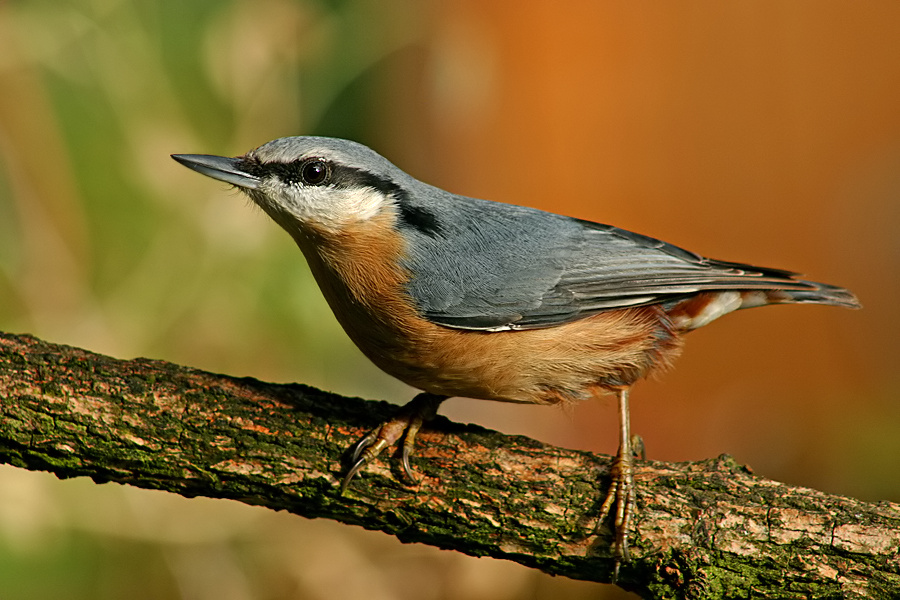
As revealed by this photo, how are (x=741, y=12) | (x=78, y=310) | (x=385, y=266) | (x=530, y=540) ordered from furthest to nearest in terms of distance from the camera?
(x=741, y=12)
(x=78, y=310)
(x=385, y=266)
(x=530, y=540)

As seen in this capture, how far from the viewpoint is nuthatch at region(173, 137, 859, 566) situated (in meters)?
2.71

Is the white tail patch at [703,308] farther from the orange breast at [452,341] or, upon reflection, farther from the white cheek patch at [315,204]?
the white cheek patch at [315,204]

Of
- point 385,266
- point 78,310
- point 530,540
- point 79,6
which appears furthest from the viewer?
point 79,6

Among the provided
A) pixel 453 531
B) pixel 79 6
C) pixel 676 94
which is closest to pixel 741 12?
pixel 676 94

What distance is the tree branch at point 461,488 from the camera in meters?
2.42

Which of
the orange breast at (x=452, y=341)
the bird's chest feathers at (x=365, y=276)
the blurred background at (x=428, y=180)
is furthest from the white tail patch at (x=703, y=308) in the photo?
the blurred background at (x=428, y=180)

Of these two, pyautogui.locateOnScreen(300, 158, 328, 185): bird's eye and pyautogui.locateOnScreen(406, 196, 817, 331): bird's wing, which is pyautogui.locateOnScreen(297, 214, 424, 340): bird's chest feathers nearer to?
pyautogui.locateOnScreen(406, 196, 817, 331): bird's wing

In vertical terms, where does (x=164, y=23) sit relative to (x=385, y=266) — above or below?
above

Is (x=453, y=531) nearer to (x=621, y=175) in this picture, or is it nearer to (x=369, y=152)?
(x=369, y=152)

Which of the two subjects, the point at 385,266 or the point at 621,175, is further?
the point at 621,175

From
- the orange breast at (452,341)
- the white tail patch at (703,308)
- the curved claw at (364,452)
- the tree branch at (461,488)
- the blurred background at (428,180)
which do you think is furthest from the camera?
the blurred background at (428,180)

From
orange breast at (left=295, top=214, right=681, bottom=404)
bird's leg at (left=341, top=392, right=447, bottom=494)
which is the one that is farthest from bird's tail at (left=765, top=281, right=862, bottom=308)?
bird's leg at (left=341, top=392, right=447, bottom=494)

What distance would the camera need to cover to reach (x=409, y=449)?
2654mm

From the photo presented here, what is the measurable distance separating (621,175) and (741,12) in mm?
1272
